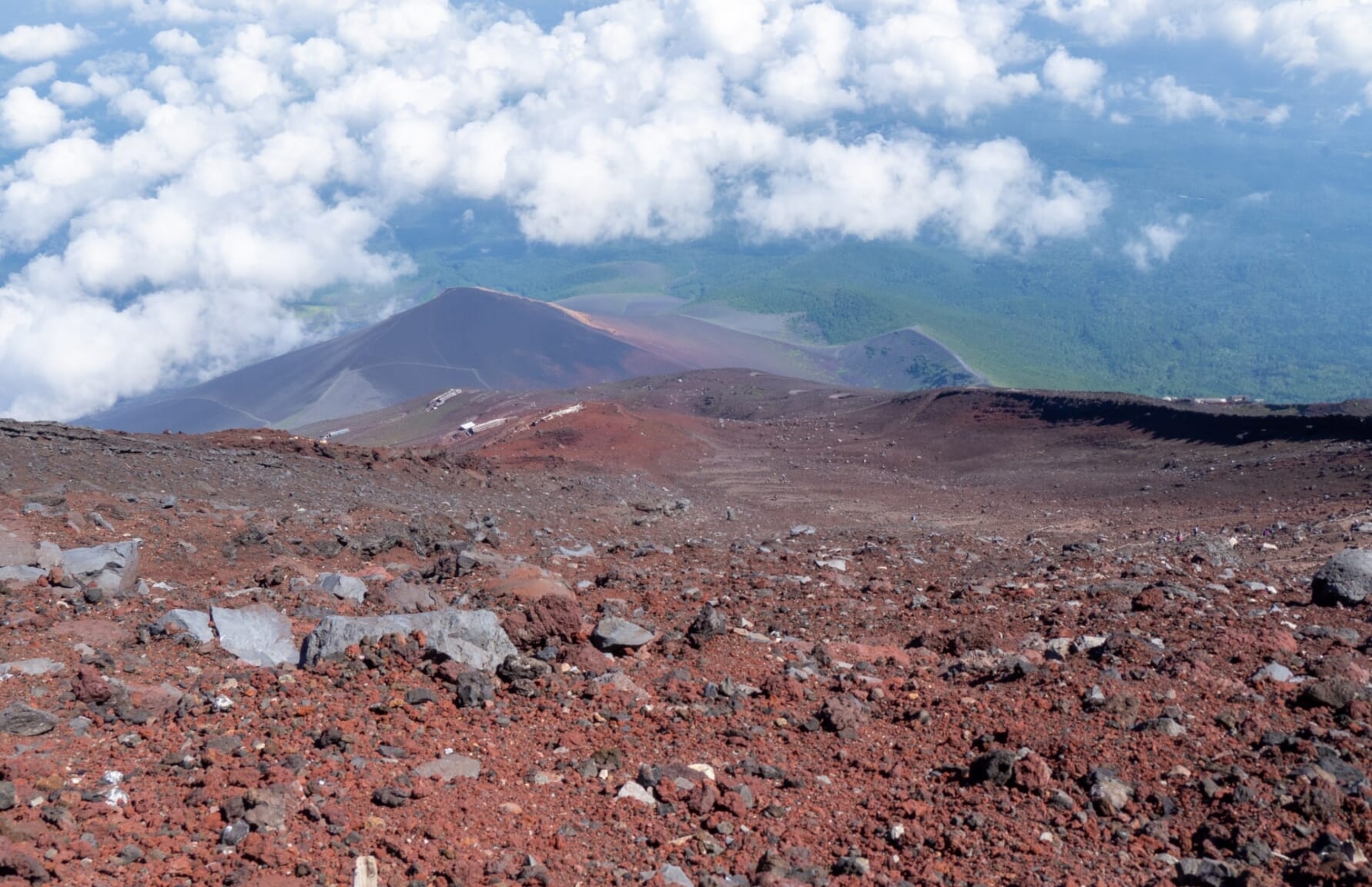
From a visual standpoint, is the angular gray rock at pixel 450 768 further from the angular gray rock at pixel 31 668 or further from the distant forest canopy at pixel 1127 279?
the distant forest canopy at pixel 1127 279

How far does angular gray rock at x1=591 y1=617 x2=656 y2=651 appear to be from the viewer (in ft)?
25.1

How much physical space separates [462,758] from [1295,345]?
105 meters

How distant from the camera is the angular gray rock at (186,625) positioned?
7539mm

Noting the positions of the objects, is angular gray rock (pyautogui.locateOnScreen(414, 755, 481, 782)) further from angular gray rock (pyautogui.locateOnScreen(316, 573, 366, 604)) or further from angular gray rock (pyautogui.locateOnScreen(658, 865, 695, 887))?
angular gray rock (pyautogui.locateOnScreen(316, 573, 366, 604))

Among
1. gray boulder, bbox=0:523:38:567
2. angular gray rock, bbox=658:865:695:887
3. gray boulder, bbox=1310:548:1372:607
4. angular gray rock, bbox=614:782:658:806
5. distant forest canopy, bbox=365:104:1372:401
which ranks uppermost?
distant forest canopy, bbox=365:104:1372:401

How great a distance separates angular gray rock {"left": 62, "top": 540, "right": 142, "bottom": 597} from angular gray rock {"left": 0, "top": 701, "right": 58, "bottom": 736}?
307 cm

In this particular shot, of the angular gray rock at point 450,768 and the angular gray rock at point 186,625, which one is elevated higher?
the angular gray rock at point 186,625

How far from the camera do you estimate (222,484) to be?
1606cm

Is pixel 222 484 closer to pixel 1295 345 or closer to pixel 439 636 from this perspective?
pixel 439 636

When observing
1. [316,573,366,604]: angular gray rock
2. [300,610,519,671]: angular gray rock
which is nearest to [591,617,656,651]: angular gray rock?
[300,610,519,671]: angular gray rock

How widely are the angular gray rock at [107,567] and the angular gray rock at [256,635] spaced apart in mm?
1355

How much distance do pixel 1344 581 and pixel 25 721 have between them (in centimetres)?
1017

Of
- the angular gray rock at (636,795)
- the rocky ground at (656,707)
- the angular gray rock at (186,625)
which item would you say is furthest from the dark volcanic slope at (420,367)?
the angular gray rock at (636,795)

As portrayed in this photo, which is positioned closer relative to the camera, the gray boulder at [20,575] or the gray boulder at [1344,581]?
the gray boulder at [20,575]
